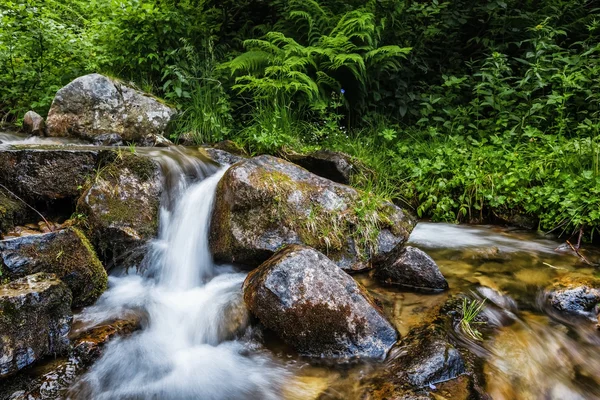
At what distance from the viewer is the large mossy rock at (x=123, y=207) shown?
3.75m

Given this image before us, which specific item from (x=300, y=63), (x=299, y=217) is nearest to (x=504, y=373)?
(x=299, y=217)

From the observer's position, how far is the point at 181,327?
10.4ft

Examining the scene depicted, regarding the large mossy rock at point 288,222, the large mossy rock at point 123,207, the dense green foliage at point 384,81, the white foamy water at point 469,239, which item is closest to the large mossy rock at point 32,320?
the large mossy rock at point 123,207

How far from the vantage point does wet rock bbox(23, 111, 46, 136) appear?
6039mm

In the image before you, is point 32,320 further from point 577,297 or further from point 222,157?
point 577,297

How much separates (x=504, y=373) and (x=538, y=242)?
7.66 feet

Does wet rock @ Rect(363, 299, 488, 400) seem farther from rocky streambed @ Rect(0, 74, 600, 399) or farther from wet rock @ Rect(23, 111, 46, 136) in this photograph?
wet rock @ Rect(23, 111, 46, 136)

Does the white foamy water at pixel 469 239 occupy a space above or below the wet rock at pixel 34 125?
below

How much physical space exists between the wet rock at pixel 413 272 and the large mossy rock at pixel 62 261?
2612 mm

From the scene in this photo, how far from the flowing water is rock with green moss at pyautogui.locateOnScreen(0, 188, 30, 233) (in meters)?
1.08

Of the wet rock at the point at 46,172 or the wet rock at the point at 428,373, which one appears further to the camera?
the wet rock at the point at 46,172

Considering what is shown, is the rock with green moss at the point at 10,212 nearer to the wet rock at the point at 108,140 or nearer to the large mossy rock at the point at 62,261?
the large mossy rock at the point at 62,261

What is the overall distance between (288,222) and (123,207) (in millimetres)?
1722

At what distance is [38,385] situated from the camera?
2348 mm
